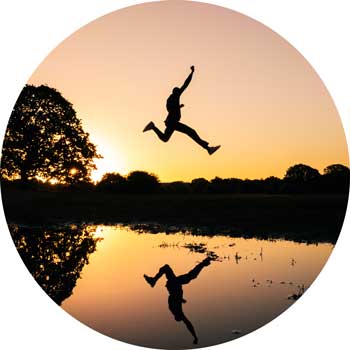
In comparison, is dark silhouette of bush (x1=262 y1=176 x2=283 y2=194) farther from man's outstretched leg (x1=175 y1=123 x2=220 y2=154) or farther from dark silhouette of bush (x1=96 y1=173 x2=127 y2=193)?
dark silhouette of bush (x1=96 y1=173 x2=127 y2=193)

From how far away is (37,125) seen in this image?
1424 centimetres

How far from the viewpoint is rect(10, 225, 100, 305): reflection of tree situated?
37.4 feet

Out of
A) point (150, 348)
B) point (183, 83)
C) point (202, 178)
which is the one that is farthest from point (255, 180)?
point (150, 348)

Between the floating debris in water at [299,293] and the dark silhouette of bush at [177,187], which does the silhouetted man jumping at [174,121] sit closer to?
the dark silhouette of bush at [177,187]

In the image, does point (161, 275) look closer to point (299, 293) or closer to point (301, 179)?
point (299, 293)

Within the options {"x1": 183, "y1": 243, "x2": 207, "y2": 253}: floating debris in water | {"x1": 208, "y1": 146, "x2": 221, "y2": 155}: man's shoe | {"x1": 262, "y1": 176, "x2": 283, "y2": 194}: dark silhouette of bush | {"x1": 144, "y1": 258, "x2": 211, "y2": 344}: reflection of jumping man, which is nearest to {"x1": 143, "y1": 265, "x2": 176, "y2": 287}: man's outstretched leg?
{"x1": 144, "y1": 258, "x2": 211, "y2": 344}: reflection of jumping man

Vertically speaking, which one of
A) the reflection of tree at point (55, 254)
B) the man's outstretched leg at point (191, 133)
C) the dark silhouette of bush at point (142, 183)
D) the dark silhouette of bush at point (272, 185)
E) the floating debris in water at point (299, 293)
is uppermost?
the man's outstretched leg at point (191, 133)

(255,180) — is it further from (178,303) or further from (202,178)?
(178,303)

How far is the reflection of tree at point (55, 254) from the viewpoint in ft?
37.4

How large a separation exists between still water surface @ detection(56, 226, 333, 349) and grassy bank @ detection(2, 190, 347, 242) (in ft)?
2.43

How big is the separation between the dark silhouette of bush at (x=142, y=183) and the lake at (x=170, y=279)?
44.1 inches

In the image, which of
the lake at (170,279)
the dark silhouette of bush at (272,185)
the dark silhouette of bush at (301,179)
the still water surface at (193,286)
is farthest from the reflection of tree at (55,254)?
the dark silhouette of bush at (301,179)

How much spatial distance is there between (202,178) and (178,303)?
3.05 m

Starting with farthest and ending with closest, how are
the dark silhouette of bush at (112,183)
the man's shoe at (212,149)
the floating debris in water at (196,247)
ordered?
1. the dark silhouette of bush at (112,183)
2. the floating debris in water at (196,247)
3. the man's shoe at (212,149)
